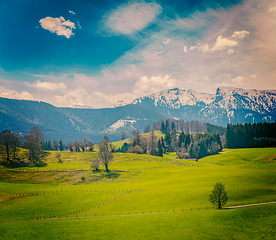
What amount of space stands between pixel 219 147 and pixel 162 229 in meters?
149

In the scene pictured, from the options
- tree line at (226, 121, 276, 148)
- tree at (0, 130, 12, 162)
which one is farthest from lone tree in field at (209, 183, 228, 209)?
tree line at (226, 121, 276, 148)

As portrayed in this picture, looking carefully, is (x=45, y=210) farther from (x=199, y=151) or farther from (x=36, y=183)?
(x=199, y=151)

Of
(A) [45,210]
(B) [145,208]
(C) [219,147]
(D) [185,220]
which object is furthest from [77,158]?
(C) [219,147]

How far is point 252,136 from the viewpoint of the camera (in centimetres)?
15575

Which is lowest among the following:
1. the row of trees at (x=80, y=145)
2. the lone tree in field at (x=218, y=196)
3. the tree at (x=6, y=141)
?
the lone tree in field at (x=218, y=196)

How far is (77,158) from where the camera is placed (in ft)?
411

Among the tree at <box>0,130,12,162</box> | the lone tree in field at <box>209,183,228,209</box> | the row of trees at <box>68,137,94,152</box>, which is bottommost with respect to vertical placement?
the lone tree in field at <box>209,183,228,209</box>

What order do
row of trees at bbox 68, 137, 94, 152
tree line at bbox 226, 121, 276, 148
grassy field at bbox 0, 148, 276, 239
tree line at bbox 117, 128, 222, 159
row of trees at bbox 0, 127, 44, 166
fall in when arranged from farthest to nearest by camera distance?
1. row of trees at bbox 68, 137, 94, 152
2. tree line at bbox 117, 128, 222, 159
3. tree line at bbox 226, 121, 276, 148
4. row of trees at bbox 0, 127, 44, 166
5. grassy field at bbox 0, 148, 276, 239

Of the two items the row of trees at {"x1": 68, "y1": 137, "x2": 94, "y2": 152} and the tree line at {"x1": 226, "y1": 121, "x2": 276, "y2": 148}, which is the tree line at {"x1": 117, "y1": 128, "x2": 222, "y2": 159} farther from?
the row of trees at {"x1": 68, "y1": 137, "x2": 94, "y2": 152}

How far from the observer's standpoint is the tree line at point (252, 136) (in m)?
143

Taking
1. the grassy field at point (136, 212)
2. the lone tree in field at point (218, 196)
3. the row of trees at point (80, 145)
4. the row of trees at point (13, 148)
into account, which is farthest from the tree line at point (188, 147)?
the lone tree in field at point (218, 196)

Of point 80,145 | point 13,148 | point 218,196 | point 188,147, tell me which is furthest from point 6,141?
point 188,147

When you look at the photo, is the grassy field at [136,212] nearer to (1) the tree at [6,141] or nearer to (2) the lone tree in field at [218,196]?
(2) the lone tree in field at [218,196]

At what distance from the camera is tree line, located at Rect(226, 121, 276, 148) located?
143m
